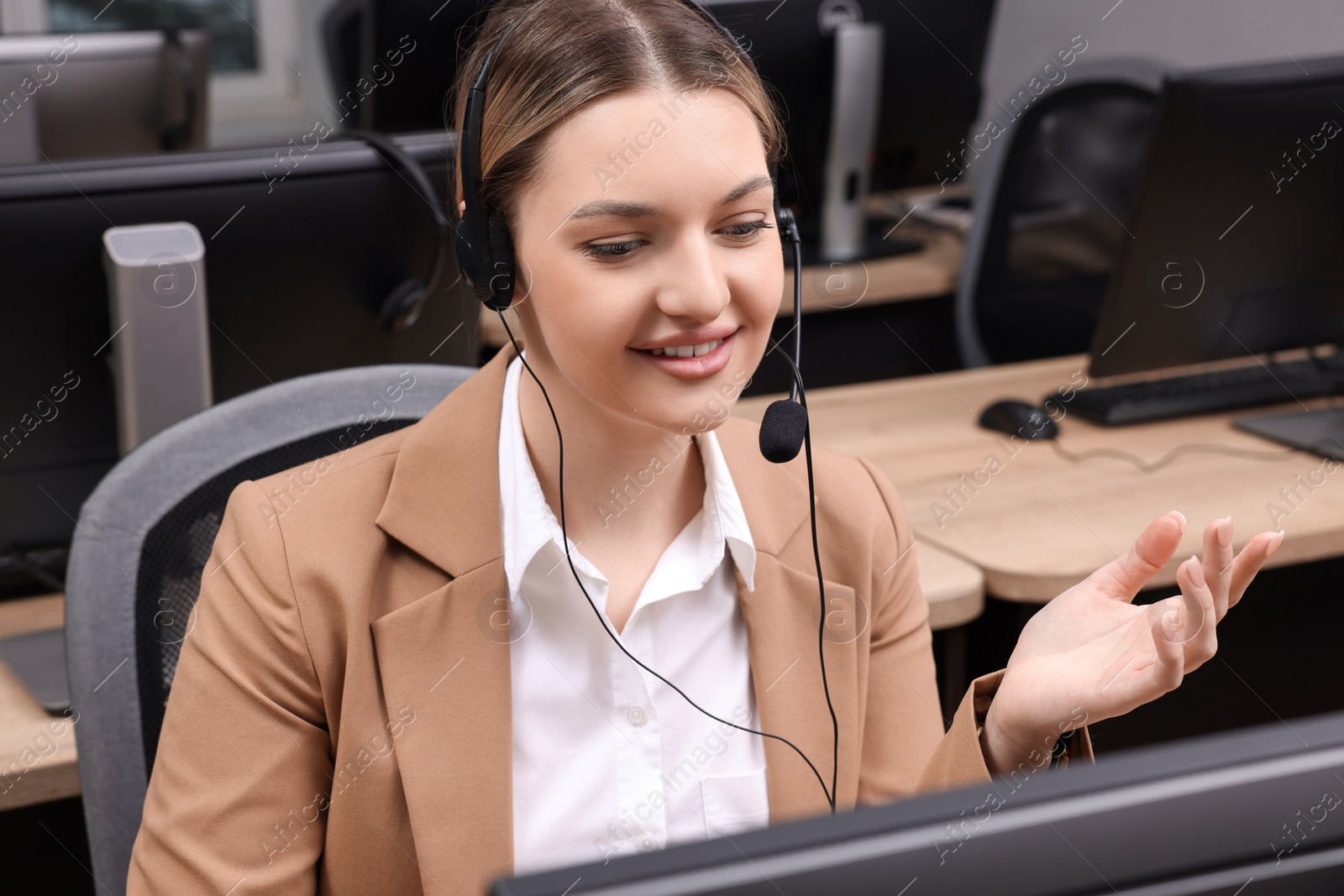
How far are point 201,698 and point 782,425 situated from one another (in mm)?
436

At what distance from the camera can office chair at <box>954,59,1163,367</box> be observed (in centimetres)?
244

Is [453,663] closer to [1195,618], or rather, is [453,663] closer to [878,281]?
[1195,618]

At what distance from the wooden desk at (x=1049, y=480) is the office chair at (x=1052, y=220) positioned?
0.44m

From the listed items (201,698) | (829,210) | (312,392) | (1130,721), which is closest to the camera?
(201,698)

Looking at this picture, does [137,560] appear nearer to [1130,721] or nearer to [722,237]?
[722,237]

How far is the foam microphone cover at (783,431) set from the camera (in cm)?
88

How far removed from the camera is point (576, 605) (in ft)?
3.14

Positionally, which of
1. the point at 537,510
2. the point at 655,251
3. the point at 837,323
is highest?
the point at 655,251

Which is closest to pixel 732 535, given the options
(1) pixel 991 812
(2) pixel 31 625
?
(1) pixel 991 812

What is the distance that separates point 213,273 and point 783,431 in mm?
646

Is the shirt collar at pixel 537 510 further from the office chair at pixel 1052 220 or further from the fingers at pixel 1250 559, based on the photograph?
the office chair at pixel 1052 220

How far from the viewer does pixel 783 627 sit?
101cm

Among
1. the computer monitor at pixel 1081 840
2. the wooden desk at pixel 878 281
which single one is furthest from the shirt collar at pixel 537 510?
the wooden desk at pixel 878 281

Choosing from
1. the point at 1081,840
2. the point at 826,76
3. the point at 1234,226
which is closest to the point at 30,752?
the point at 1081,840
